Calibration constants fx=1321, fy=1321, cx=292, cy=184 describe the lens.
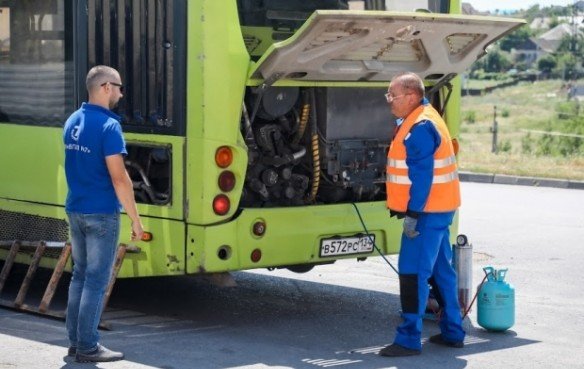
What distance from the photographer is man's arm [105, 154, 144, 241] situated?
23.7 feet

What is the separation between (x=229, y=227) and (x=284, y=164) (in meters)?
0.69

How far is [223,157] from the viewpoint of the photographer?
27.3 ft

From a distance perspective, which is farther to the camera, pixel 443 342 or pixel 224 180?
pixel 224 180

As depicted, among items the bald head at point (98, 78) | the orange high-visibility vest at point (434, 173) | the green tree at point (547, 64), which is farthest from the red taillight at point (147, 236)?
the green tree at point (547, 64)

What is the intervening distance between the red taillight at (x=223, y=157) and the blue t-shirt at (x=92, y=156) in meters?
→ 1.01

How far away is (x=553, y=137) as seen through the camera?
28.3m

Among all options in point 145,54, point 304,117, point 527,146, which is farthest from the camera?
point 527,146

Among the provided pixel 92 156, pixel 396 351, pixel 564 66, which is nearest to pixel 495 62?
pixel 564 66

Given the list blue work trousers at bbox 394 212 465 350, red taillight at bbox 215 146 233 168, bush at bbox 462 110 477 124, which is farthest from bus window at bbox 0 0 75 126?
bush at bbox 462 110 477 124

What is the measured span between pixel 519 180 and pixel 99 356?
45.4 feet

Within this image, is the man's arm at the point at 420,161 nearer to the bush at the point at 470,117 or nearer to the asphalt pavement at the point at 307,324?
the asphalt pavement at the point at 307,324

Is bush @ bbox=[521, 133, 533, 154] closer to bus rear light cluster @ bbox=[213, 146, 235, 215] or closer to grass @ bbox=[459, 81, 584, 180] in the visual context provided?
grass @ bbox=[459, 81, 584, 180]

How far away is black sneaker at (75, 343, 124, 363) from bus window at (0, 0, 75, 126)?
214cm

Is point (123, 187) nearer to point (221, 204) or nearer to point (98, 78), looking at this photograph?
point (98, 78)
